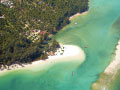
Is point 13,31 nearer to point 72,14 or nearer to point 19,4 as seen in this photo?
point 19,4

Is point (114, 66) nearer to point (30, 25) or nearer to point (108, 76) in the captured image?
point (108, 76)

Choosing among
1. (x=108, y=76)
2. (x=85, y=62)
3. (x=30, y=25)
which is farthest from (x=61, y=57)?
(x=30, y=25)

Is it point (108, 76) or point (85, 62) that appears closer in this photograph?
point (108, 76)

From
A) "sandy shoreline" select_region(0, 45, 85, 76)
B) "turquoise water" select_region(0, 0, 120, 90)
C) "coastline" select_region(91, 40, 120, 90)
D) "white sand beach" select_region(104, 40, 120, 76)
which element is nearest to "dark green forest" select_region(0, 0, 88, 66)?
"sandy shoreline" select_region(0, 45, 85, 76)

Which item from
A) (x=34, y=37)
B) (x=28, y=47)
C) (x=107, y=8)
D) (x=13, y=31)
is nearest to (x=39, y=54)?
(x=28, y=47)

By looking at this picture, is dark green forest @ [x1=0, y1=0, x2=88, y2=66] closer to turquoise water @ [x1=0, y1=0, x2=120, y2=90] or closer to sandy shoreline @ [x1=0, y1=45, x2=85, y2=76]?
sandy shoreline @ [x1=0, y1=45, x2=85, y2=76]

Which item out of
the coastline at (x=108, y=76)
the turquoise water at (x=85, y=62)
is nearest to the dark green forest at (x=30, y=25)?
the turquoise water at (x=85, y=62)
